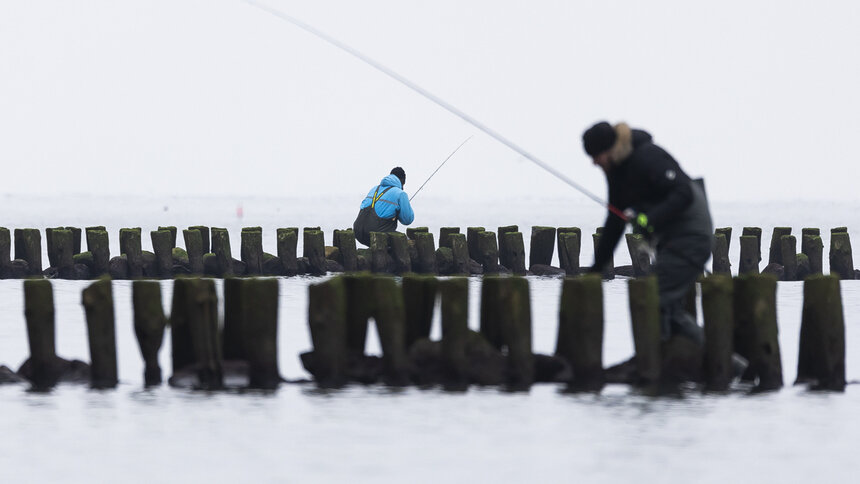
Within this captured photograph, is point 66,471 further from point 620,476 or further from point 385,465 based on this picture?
point 620,476

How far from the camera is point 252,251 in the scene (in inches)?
768

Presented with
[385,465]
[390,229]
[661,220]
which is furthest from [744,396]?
[390,229]

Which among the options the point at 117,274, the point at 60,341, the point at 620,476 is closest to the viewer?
the point at 620,476

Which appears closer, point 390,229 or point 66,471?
point 66,471

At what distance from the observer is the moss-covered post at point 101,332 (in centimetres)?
947

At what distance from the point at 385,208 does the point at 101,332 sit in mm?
9824

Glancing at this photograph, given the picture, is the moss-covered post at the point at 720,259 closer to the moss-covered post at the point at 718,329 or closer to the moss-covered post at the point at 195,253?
the moss-covered post at the point at 195,253

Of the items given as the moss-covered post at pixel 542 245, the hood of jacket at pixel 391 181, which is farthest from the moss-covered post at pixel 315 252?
the moss-covered post at pixel 542 245

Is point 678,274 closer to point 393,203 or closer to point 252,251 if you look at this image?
point 393,203

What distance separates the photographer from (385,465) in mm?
7652

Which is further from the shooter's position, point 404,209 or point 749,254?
point 749,254

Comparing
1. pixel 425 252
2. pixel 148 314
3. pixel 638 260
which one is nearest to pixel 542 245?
pixel 638 260

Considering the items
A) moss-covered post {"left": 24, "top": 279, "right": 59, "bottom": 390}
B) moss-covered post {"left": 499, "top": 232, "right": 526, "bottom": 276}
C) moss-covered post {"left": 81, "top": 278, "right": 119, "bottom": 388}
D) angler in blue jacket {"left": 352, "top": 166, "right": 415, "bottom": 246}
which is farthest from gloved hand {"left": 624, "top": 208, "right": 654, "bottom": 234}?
moss-covered post {"left": 499, "top": 232, "right": 526, "bottom": 276}

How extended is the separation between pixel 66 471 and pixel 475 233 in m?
12.8
